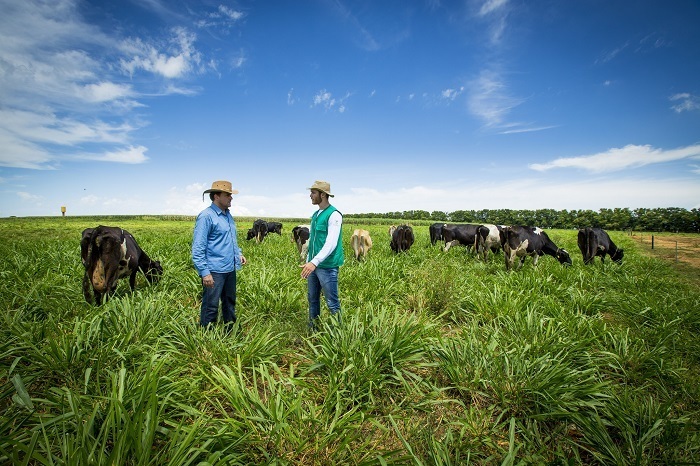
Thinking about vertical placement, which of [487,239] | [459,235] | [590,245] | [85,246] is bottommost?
[590,245]

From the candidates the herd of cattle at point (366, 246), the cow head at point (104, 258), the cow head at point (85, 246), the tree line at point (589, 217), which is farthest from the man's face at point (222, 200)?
the tree line at point (589, 217)

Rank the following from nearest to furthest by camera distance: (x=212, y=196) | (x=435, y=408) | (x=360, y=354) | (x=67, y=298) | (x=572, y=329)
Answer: (x=435, y=408) < (x=360, y=354) < (x=212, y=196) < (x=572, y=329) < (x=67, y=298)

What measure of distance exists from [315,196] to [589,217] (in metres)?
104

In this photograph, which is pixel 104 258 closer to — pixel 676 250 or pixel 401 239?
pixel 401 239

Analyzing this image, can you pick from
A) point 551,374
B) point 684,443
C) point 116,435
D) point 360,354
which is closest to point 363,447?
point 360,354

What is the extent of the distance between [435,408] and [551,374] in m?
1.24

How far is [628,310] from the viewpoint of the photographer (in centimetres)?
546

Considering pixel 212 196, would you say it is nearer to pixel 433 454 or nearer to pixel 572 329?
pixel 433 454

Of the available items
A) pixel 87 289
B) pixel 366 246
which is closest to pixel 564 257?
pixel 366 246

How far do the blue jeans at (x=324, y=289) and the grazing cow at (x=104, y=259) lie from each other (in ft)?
11.5

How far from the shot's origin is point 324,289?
414cm

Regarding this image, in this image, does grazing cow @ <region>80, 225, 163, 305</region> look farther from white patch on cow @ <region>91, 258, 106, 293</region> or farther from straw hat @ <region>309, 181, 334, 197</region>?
straw hat @ <region>309, 181, 334, 197</region>

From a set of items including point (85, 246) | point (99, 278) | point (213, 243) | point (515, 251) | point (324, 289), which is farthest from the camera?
point (515, 251)

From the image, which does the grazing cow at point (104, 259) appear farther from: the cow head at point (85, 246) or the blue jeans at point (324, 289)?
the blue jeans at point (324, 289)
